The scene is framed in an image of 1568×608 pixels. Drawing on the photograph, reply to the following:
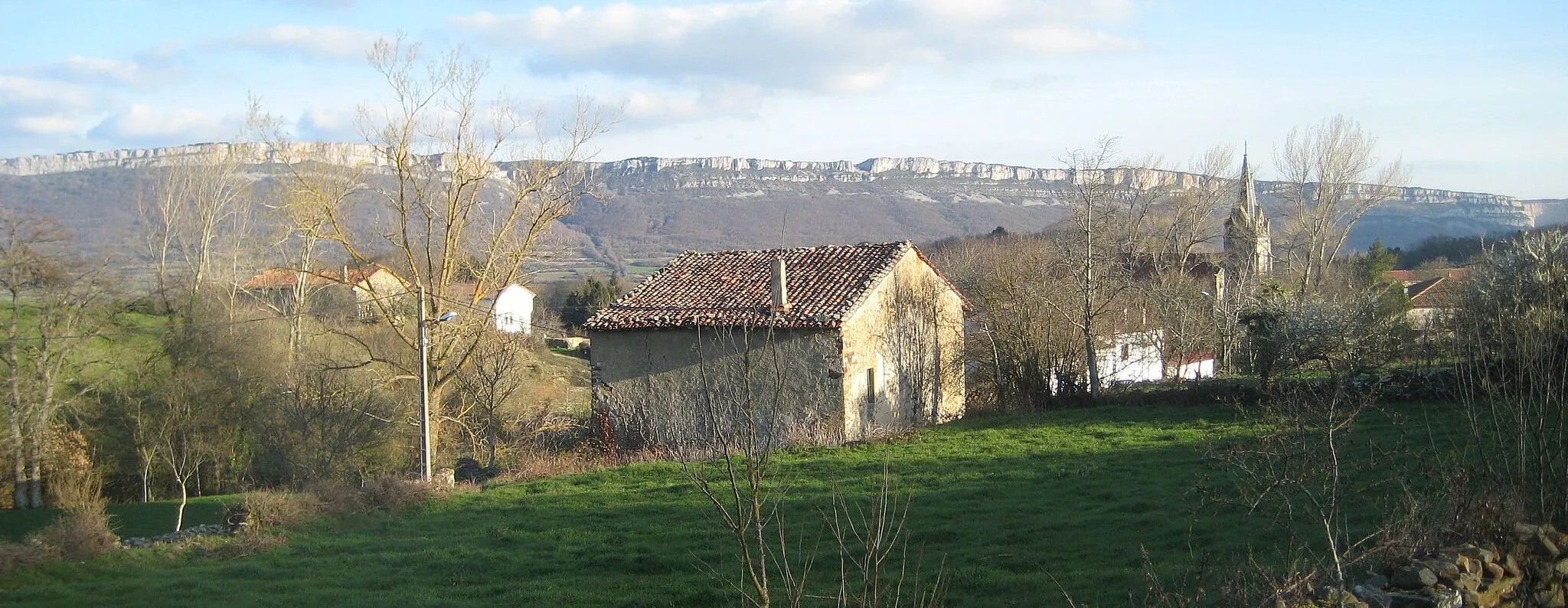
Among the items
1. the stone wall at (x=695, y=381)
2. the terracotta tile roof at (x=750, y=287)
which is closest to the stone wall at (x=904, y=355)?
the terracotta tile roof at (x=750, y=287)

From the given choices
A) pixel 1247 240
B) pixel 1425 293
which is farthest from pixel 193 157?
pixel 1425 293

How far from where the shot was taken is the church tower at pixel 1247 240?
4162 centimetres

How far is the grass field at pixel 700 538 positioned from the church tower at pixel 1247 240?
24929 mm

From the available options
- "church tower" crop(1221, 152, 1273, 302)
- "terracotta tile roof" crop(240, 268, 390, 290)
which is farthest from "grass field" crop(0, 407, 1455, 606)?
"church tower" crop(1221, 152, 1273, 302)

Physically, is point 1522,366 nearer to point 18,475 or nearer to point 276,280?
point 18,475

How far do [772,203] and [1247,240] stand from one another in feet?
123

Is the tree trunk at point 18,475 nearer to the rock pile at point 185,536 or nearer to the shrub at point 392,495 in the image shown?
the rock pile at point 185,536

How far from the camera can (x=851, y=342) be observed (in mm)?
21828

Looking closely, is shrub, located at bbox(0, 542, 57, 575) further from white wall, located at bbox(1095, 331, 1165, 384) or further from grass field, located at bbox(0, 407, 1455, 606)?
white wall, located at bbox(1095, 331, 1165, 384)

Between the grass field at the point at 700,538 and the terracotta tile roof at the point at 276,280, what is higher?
the terracotta tile roof at the point at 276,280

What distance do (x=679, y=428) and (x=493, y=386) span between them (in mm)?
7964

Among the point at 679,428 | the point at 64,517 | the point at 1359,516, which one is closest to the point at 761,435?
the point at 679,428

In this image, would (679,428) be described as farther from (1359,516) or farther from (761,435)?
(1359,516)

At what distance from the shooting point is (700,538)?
38.1ft
